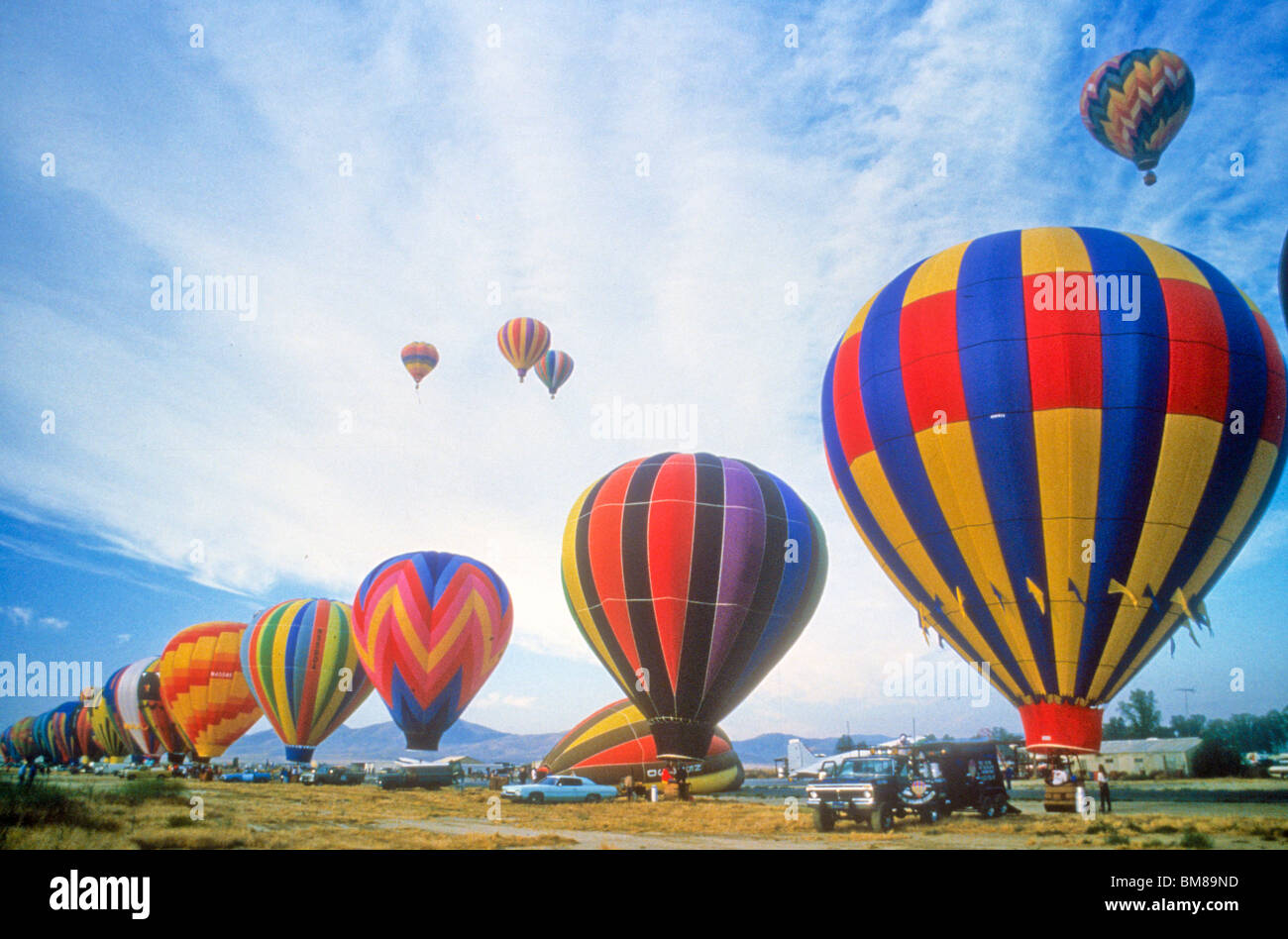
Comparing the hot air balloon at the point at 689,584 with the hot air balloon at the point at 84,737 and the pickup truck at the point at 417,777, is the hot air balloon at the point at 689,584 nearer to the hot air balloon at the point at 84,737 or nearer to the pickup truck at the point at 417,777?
the pickup truck at the point at 417,777

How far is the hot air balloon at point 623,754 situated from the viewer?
2970cm

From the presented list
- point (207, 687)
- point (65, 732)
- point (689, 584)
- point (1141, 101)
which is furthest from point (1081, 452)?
point (65, 732)

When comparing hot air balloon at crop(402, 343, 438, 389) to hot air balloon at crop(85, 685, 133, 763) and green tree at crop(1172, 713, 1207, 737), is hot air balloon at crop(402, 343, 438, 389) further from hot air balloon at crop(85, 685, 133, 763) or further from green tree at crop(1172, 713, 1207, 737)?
green tree at crop(1172, 713, 1207, 737)

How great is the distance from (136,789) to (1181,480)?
23125 mm

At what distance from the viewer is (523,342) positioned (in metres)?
34.8

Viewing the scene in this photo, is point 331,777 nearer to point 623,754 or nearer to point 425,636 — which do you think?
point 425,636

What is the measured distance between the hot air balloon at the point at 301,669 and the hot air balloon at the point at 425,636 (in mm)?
4612

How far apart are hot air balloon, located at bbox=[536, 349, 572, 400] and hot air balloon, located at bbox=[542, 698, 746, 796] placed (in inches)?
501

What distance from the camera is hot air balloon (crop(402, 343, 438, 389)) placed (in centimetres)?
3691

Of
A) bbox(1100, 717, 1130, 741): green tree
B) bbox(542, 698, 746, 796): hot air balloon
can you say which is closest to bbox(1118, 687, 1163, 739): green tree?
bbox(1100, 717, 1130, 741): green tree
